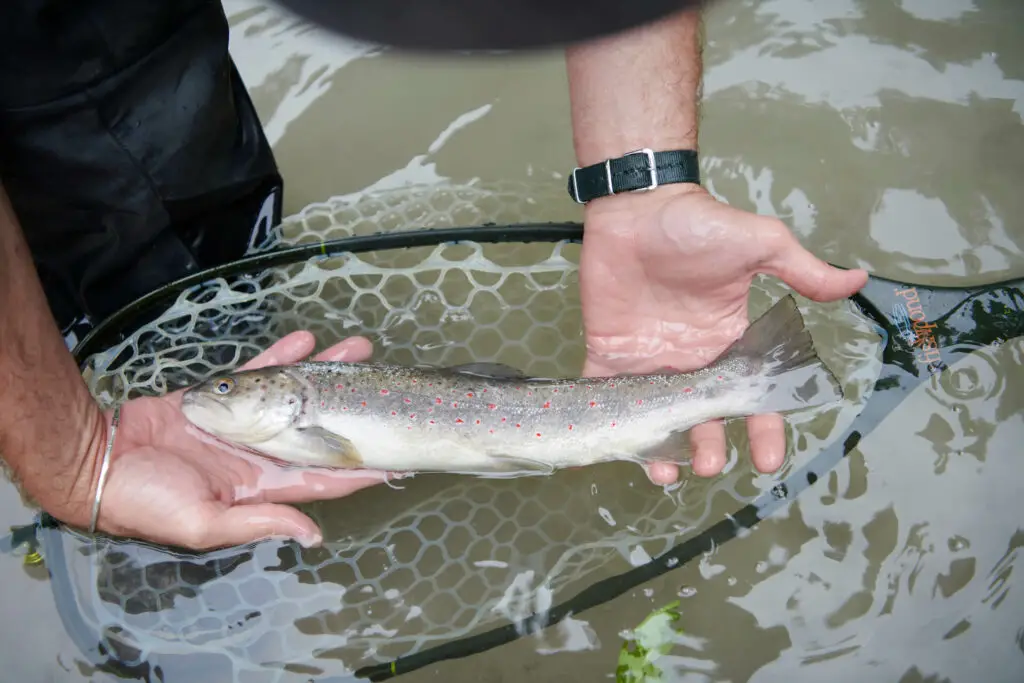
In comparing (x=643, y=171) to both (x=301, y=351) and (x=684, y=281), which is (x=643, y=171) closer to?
(x=684, y=281)

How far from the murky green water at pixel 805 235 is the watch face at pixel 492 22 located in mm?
1829

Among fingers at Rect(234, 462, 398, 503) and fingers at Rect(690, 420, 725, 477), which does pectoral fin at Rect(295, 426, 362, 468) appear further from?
fingers at Rect(690, 420, 725, 477)

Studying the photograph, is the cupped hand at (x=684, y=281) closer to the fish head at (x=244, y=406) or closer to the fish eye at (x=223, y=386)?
the fish head at (x=244, y=406)

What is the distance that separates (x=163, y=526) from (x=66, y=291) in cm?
128

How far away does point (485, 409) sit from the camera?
8.44ft

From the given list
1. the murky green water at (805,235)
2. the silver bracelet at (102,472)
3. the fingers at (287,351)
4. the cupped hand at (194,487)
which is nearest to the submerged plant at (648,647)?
the murky green water at (805,235)

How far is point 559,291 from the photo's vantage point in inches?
127

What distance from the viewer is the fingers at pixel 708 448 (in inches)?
98.7

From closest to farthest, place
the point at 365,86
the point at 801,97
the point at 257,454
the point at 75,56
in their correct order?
1. the point at 75,56
2. the point at 257,454
3. the point at 801,97
4. the point at 365,86

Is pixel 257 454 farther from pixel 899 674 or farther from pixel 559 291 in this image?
pixel 899 674

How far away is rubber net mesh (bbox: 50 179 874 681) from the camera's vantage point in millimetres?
2594

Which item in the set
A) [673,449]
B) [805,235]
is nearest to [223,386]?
[673,449]

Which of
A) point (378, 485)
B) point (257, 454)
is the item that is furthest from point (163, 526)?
point (378, 485)

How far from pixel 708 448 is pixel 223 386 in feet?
5.74
